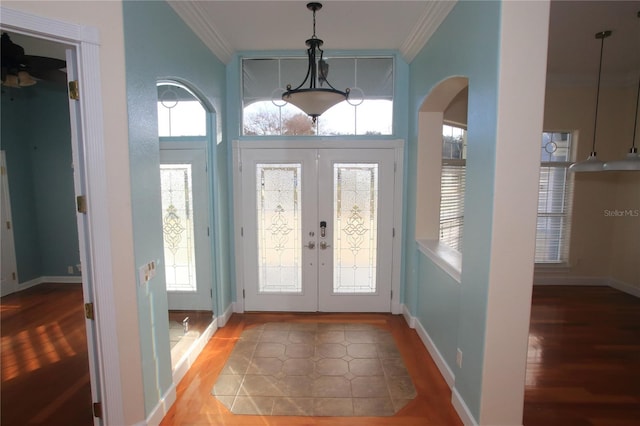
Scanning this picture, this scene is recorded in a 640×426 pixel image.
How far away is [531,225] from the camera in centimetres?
207

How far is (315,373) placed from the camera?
306 centimetres

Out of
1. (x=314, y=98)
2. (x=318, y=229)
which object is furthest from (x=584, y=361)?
(x=314, y=98)

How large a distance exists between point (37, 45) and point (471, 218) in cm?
455

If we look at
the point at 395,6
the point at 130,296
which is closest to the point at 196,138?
the point at 130,296

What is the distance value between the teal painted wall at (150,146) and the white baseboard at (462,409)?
86.1 inches

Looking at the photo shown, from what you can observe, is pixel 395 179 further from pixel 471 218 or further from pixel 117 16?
pixel 117 16

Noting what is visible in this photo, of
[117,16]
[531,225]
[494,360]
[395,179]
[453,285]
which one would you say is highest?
[117,16]

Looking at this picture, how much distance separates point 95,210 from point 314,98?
164cm

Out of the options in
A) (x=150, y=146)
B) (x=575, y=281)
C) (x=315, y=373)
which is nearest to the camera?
(x=150, y=146)

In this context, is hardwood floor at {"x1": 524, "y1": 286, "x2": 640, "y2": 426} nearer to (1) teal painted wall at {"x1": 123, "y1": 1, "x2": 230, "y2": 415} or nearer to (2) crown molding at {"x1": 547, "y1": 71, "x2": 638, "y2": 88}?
(1) teal painted wall at {"x1": 123, "y1": 1, "x2": 230, "y2": 415}

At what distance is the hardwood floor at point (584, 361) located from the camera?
2.55 m

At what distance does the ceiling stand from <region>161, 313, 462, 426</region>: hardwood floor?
120 inches

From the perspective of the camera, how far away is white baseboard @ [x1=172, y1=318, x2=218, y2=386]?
9.56ft

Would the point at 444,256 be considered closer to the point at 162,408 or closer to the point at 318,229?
the point at 318,229
